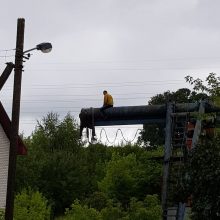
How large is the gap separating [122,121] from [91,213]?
4.15 meters

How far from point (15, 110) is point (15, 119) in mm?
262

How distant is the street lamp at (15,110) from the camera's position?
16656 mm

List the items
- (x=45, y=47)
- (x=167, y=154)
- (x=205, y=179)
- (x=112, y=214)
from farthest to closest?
(x=112, y=214) < (x=167, y=154) < (x=45, y=47) < (x=205, y=179)

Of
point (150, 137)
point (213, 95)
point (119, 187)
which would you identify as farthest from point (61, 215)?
point (150, 137)

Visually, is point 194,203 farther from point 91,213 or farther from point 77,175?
point 77,175

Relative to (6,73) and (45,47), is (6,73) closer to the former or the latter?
(6,73)

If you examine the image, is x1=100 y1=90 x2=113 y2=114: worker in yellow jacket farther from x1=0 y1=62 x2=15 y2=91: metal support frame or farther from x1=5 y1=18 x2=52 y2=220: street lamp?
x1=5 y1=18 x2=52 y2=220: street lamp

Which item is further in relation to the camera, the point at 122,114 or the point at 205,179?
the point at 122,114

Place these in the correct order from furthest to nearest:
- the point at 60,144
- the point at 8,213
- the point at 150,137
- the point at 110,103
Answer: the point at 150,137 → the point at 60,144 → the point at 110,103 → the point at 8,213

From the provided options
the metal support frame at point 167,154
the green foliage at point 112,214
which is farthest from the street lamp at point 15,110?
the green foliage at point 112,214

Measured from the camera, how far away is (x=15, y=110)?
1708cm

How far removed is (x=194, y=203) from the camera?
687 inches

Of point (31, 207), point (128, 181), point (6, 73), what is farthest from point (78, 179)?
point (6, 73)

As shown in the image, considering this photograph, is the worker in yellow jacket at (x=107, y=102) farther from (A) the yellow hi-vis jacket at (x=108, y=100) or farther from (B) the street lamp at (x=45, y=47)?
(B) the street lamp at (x=45, y=47)
